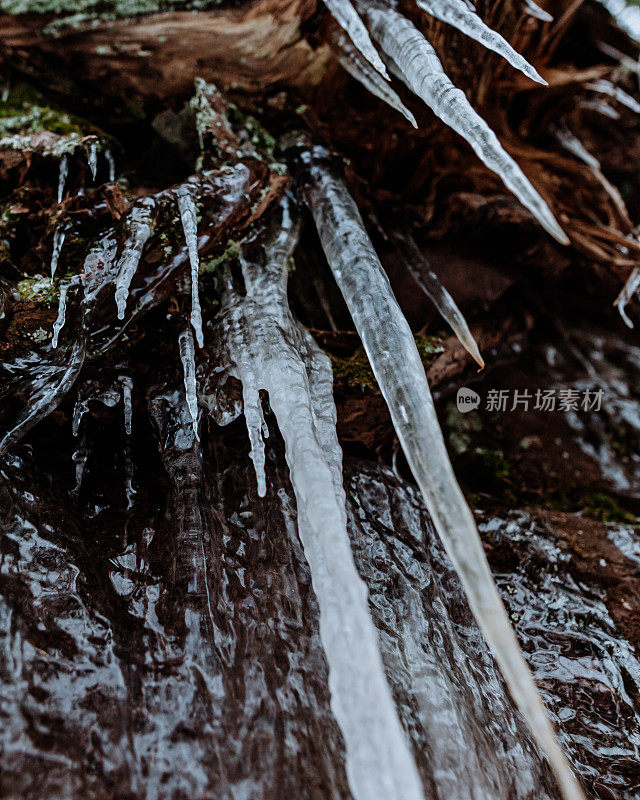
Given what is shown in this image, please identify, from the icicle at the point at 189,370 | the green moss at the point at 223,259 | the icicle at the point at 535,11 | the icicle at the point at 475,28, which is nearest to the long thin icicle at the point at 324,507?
the green moss at the point at 223,259

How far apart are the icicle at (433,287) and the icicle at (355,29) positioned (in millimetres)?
1087

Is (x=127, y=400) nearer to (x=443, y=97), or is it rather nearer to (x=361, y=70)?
(x=443, y=97)

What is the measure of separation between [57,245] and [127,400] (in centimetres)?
71

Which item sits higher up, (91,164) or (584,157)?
(584,157)

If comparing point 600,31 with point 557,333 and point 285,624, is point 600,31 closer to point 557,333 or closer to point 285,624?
point 557,333

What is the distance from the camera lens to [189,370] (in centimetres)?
215

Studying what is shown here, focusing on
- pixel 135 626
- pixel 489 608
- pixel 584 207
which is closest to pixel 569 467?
pixel 584 207

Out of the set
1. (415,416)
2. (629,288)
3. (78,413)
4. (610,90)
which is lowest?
(415,416)

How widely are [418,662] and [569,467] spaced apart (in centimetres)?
225

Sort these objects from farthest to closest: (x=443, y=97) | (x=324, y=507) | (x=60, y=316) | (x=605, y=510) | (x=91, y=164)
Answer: (x=605, y=510), (x=91, y=164), (x=60, y=316), (x=443, y=97), (x=324, y=507)

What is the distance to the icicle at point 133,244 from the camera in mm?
2040

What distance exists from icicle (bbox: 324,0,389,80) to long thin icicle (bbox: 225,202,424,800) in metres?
0.79

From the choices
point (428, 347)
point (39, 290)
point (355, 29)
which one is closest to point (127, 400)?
point (39, 290)

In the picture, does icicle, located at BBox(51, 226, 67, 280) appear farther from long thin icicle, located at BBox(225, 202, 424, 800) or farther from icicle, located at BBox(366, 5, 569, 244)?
icicle, located at BBox(366, 5, 569, 244)
